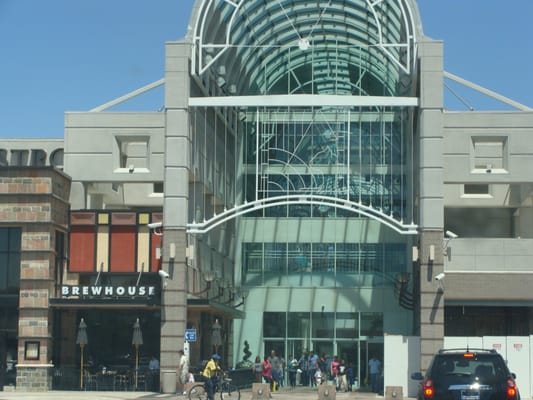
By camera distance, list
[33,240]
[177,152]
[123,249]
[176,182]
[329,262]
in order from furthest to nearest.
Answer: [329,262], [123,249], [177,152], [176,182], [33,240]

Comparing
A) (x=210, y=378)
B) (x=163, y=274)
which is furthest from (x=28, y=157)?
(x=210, y=378)

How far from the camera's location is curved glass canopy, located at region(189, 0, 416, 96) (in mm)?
46316

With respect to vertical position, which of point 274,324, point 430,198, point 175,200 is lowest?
point 274,324

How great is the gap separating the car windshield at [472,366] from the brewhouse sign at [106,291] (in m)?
23.2

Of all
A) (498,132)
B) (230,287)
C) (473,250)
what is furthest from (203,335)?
(498,132)

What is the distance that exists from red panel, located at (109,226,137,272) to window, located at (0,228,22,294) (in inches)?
182

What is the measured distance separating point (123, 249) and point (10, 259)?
17.3 feet

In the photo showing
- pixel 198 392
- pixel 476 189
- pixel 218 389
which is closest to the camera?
pixel 198 392

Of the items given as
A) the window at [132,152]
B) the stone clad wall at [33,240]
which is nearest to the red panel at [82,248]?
the stone clad wall at [33,240]

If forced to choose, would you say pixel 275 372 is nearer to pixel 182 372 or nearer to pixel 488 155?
pixel 182 372

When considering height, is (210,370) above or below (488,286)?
below

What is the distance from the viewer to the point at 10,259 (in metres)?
43.8

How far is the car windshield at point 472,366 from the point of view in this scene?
71.1ft

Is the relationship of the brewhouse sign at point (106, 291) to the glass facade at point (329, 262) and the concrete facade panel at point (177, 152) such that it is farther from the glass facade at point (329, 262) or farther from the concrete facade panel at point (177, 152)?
the glass facade at point (329, 262)
